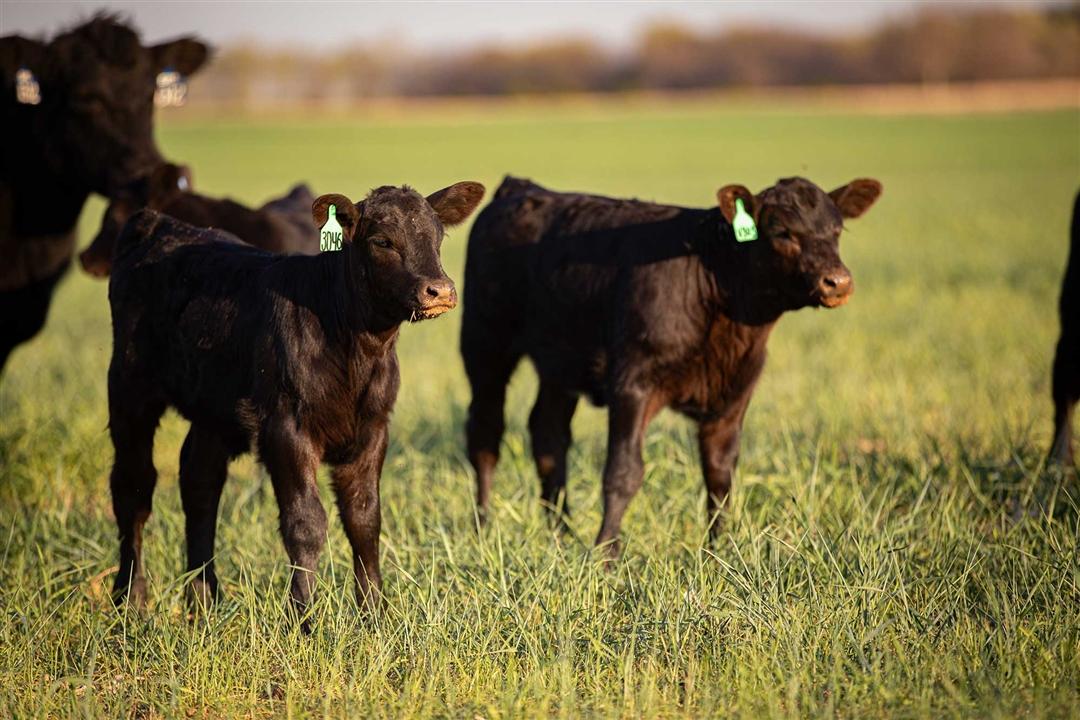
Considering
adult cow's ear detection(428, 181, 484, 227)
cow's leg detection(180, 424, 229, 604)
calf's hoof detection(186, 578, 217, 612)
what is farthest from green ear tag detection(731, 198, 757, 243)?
calf's hoof detection(186, 578, 217, 612)

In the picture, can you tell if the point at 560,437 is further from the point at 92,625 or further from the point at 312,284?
the point at 92,625

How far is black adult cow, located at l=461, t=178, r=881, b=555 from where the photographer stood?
648 cm

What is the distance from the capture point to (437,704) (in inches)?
176

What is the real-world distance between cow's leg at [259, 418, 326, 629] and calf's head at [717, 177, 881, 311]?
2.36 metres

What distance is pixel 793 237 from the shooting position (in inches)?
253

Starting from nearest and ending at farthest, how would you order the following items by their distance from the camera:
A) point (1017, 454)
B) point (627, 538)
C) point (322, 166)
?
point (627, 538)
point (1017, 454)
point (322, 166)

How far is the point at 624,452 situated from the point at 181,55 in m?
4.83

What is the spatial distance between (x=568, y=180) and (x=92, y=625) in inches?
1363

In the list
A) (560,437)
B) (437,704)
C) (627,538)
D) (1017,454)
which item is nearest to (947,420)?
(1017,454)

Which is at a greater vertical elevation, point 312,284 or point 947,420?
point 312,284

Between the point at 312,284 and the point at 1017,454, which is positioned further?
the point at 1017,454

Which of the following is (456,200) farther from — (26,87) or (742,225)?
(26,87)

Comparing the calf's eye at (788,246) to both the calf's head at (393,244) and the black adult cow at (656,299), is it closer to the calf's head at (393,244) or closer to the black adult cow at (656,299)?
the black adult cow at (656,299)

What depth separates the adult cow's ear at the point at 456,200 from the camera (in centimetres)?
568
